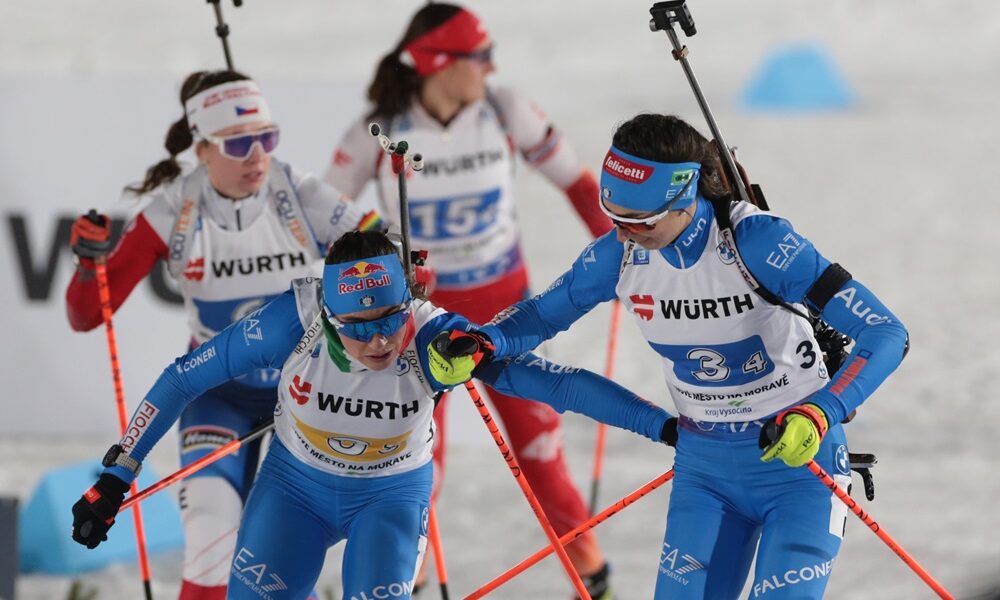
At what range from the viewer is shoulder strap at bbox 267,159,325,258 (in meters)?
4.57

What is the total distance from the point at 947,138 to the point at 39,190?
8312 mm

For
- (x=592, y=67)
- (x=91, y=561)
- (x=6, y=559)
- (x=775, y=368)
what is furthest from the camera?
(x=592, y=67)

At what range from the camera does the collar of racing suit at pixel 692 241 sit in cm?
360

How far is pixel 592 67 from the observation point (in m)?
15.7

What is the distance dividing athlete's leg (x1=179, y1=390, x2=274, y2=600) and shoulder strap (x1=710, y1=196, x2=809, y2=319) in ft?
5.32

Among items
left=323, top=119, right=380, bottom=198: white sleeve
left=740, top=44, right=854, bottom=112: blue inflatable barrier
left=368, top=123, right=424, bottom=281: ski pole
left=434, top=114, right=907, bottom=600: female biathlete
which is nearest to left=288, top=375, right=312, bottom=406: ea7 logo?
left=368, top=123, right=424, bottom=281: ski pole

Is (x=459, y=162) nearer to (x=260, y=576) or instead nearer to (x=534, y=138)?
(x=534, y=138)

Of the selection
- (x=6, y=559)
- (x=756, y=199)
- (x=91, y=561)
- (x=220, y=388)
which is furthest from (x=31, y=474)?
(x=756, y=199)

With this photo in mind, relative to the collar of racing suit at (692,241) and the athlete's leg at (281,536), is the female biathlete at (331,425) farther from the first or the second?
the collar of racing suit at (692,241)

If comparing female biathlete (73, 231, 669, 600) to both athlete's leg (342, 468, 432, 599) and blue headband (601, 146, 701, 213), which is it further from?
blue headband (601, 146, 701, 213)

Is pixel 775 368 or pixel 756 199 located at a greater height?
pixel 756 199

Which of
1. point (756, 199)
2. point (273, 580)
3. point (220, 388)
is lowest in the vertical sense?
point (273, 580)

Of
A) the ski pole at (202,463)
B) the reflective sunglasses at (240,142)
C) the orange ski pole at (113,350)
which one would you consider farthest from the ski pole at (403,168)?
the orange ski pole at (113,350)

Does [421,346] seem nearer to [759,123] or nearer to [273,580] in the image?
[273,580]
